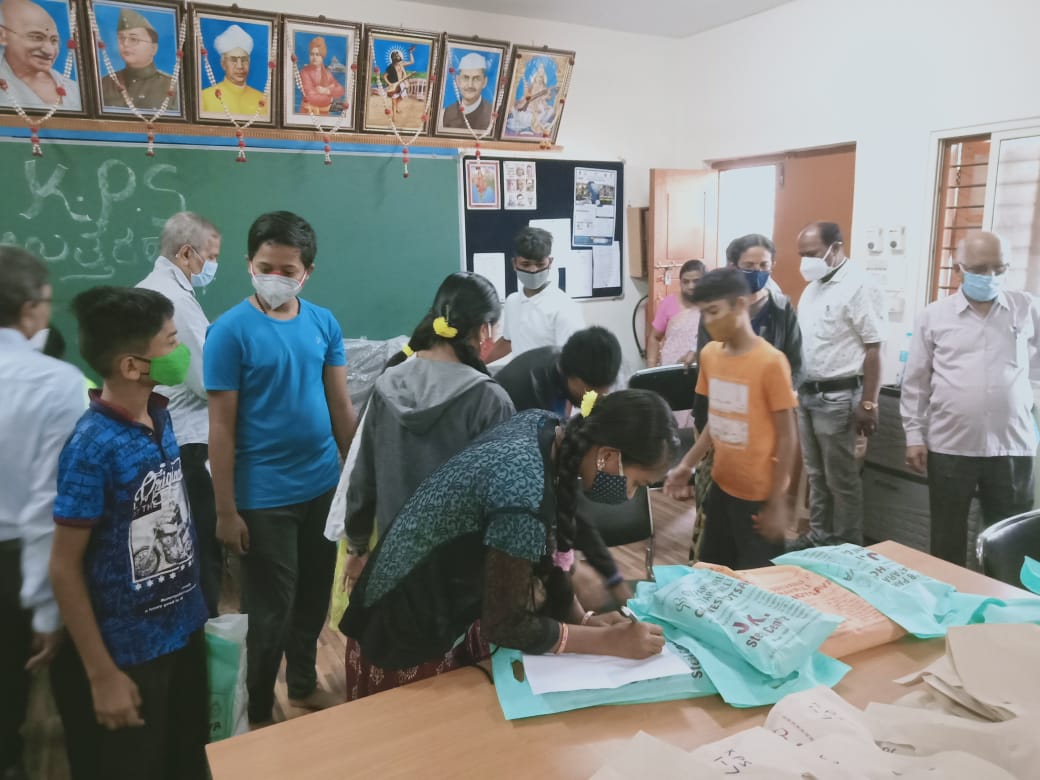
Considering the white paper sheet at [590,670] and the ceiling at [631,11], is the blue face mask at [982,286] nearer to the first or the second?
the white paper sheet at [590,670]

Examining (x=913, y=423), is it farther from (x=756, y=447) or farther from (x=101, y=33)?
(x=101, y=33)

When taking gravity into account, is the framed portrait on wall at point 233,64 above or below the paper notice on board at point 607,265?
above

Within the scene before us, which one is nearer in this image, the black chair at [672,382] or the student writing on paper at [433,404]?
the student writing on paper at [433,404]

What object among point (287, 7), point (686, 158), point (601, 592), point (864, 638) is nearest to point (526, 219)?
point (686, 158)

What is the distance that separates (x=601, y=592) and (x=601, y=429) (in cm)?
53

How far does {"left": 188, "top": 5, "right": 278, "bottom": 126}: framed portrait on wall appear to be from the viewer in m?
3.19

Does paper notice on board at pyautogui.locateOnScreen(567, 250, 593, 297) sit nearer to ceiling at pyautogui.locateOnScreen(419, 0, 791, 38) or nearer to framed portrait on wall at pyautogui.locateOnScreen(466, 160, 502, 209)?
framed portrait on wall at pyautogui.locateOnScreen(466, 160, 502, 209)

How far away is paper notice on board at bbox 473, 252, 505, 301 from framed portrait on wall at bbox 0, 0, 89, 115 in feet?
6.90

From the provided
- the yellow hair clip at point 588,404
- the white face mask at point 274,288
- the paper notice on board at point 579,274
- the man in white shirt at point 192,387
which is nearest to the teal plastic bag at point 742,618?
the yellow hair clip at point 588,404

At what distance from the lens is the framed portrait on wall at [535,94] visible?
13.1 ft

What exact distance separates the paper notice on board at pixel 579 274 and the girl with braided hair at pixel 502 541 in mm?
3432

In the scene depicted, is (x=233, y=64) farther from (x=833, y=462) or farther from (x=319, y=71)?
(x=833, y=462)

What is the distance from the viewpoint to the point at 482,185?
416 centimetres

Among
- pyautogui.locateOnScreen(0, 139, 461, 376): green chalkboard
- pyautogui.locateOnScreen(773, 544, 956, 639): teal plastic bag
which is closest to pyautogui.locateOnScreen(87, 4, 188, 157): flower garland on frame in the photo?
pyautogui.locateOnScreen(0, 139, 461, 376): green chalkboard
